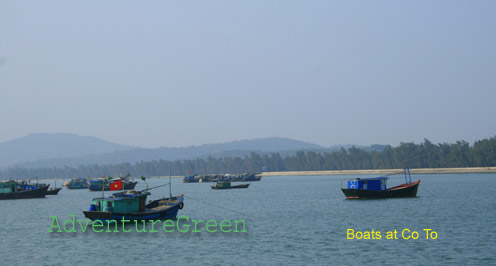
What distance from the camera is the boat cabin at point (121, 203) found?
58.4m

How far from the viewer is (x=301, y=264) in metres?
40.1

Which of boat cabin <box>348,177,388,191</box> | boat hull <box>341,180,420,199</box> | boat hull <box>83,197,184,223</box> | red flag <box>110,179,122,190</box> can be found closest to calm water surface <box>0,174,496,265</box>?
boat hull <box>83,197,184,223</box>

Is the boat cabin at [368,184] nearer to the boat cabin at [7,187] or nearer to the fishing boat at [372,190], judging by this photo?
the fishing boat at [372,190]

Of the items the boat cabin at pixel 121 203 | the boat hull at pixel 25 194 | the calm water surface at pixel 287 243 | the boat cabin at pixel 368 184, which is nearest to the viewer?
the calm water surface at pixel 287 243

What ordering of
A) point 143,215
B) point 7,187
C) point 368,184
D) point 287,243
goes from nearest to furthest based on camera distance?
1. point 287,243
2. point 143,215
3. point 368,184
4. point 7,187

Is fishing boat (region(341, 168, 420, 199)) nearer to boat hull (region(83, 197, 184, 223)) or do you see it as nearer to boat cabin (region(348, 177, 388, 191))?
boat cabin (region(348, 177, 388, 191))

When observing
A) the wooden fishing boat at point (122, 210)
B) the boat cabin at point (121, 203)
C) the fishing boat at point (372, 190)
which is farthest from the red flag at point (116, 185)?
the fishing boat at point (372, 190)

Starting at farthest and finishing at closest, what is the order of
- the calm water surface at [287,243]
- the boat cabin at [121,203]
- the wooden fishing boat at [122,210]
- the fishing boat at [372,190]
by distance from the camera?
the fishing boat at [372,190], the boat cabin at [121,203], the wooden fishing boat at [122,210], the calm water surface at [287,243]

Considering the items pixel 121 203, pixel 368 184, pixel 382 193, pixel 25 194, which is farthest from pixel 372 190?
pixel 25 194

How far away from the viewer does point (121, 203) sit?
5906 centimetres

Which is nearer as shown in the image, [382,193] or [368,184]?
[382,193]

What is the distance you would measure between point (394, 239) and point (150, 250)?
749 inches

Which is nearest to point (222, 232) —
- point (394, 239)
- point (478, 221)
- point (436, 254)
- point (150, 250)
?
point (150, 250)

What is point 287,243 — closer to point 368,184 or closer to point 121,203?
point 121,203
